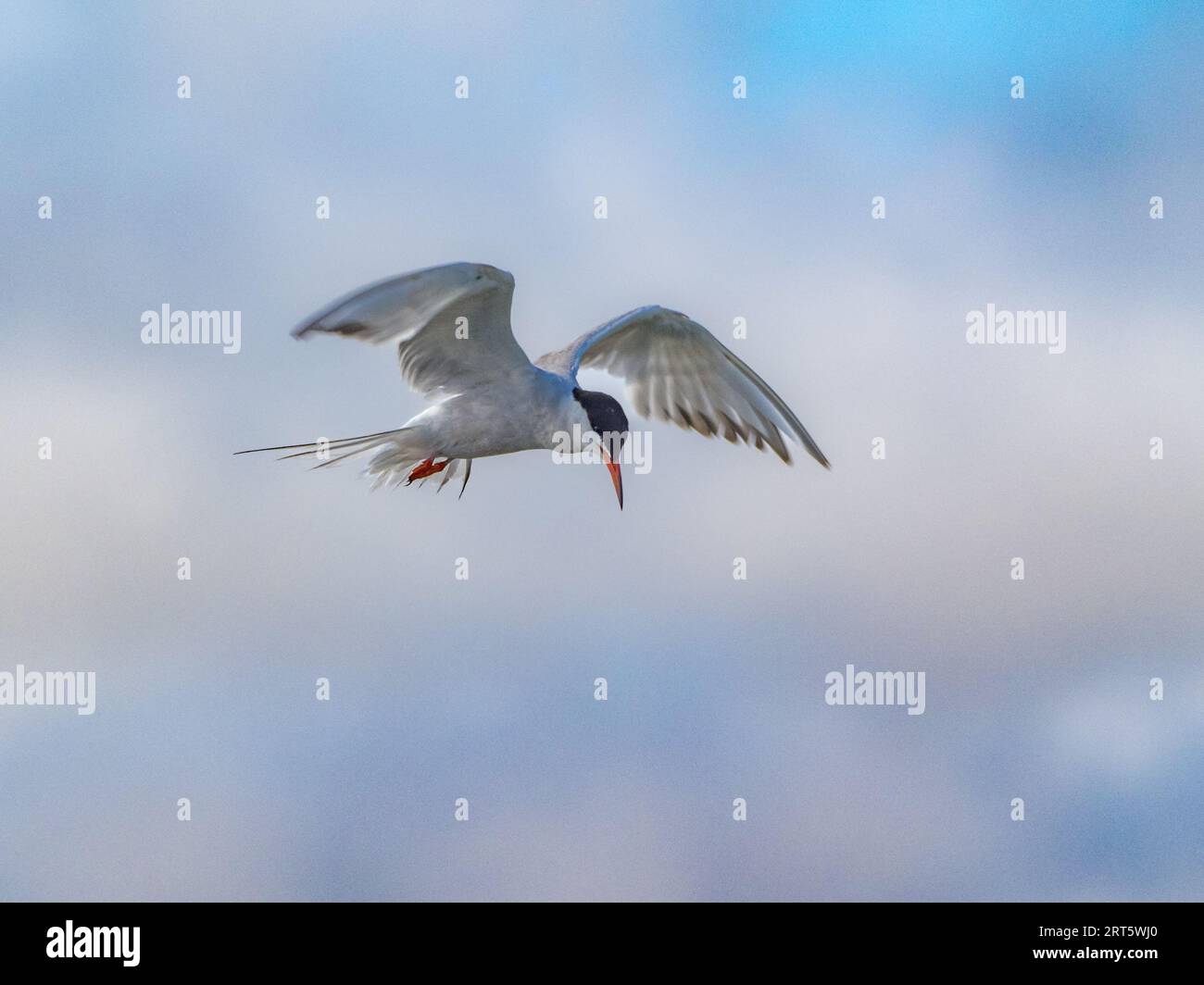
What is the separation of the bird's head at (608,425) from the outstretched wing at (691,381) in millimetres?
999

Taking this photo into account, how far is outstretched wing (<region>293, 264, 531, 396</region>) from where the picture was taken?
7.09m

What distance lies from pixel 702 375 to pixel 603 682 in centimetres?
235

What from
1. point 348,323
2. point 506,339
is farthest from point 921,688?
point 348,323

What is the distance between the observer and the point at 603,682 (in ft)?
30.8

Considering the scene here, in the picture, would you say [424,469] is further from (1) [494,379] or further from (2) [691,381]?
(2) [691,381]

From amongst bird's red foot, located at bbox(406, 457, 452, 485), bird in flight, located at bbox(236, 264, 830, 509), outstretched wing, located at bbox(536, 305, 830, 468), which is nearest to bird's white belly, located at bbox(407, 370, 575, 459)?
bird in flight, located at bbox(236, 264, 830, 509)

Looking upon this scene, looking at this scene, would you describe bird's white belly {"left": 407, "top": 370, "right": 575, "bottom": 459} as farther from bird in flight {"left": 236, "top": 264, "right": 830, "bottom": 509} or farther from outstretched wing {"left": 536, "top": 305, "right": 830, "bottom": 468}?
outstretched wing {"left": 536, "top": 305, "right": 830, "bottom": 468}

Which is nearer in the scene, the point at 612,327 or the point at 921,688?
the point at 612,327

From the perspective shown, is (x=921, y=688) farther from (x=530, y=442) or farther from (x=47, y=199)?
(x=47, y=199)

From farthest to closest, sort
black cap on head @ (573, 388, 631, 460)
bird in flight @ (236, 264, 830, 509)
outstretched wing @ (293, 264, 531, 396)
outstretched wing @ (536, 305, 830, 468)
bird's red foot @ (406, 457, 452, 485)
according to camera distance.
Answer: outstretched wing @ (536, 305, 830, 468), bird's red foot @ (406, 457, 452, 485), black cap on head @ (573, 388, 631, 460), bird in flight @ (236, 264, 830, 509), outstretched wing @ (293, 264, 531, 396)

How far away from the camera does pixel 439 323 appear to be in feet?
26.1

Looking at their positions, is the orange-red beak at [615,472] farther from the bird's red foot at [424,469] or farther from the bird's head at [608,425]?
the bird's red foot at [424,469]

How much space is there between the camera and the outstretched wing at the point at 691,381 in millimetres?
8984

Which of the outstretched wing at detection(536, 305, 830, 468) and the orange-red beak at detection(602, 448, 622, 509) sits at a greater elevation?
the outstretched wing at detection(536, 305, 830, 468)
